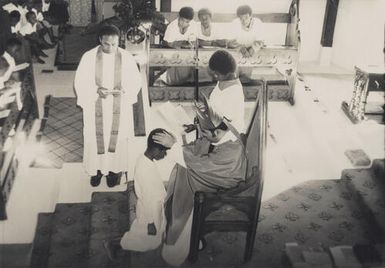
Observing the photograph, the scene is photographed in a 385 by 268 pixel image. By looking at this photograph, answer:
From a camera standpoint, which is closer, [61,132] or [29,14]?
[61,132]

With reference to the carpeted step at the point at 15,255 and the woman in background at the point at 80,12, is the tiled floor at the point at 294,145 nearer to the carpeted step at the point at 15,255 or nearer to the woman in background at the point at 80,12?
the carpeted step at the point at 15,255

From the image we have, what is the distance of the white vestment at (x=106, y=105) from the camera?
600 centimetres

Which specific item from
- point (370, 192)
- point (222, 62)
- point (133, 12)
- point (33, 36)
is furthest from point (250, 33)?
point (33, 36)

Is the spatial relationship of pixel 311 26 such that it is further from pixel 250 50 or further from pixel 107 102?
pixel 107 102

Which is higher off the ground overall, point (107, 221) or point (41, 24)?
point (41, 24)

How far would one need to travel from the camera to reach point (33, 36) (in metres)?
10.8

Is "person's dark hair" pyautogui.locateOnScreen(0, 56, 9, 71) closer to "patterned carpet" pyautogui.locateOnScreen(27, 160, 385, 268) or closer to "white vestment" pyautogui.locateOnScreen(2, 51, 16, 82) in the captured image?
"white vestment" pyautogui.locateOnScreen(2, 51, 16, 82)

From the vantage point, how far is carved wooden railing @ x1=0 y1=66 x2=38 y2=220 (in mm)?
6164

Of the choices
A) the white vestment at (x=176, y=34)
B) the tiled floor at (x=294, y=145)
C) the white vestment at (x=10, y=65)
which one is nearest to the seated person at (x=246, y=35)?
the white vestment at (x=176, y=34)

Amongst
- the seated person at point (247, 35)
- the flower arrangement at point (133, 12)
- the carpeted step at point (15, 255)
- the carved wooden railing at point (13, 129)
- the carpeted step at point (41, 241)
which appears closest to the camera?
the carpeted step at point (15, 255)

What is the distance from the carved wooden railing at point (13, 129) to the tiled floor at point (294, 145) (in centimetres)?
18

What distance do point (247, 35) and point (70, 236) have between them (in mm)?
4659

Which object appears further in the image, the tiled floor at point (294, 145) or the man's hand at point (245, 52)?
the man's hand at point (245, 52)

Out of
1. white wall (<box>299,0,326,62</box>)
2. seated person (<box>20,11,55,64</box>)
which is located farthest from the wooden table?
seated person (<box>20,11,55,64</box>)
